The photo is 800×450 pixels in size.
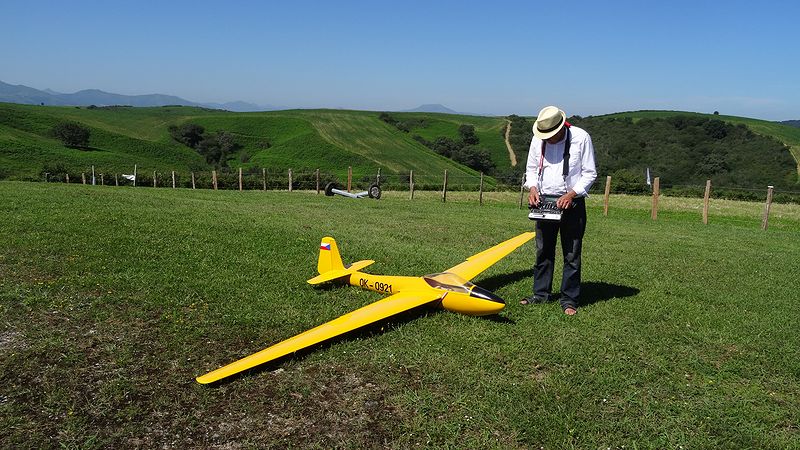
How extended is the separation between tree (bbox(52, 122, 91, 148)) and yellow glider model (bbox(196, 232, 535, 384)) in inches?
3425

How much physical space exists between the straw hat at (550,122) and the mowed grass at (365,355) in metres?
2.77

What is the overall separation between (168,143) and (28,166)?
33.5 meters

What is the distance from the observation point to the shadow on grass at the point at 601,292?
843 centimetres

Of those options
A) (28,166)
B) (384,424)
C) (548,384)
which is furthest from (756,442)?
(28,166)

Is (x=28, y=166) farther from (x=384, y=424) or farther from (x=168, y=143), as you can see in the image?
(x=384, y=424)

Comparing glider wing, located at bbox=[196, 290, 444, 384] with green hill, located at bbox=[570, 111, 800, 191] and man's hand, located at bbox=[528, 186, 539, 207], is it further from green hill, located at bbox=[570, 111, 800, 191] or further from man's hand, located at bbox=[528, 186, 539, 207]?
green hill, located at bbox=[570, 111, 800, 191]

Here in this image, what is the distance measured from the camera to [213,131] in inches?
4104

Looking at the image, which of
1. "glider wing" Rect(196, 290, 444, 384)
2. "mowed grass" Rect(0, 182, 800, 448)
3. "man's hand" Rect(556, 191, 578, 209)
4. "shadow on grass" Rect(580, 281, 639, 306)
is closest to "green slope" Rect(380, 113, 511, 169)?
"shadow on grass" Rect(580, 281, 639, 306)

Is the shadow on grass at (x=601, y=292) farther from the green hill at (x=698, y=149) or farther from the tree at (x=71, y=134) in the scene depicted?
the tree at (x=71, y=134)

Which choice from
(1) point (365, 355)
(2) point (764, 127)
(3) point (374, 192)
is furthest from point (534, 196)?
(2) point (764, 127)

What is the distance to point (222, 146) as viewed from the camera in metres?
Result: 93.2

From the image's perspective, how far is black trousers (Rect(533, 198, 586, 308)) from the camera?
24.2 ft

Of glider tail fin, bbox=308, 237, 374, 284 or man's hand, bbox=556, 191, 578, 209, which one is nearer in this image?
man's hand, bbox=556, 191, 578, 209

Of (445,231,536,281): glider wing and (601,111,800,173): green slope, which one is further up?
(601,111,800,173): green slope
